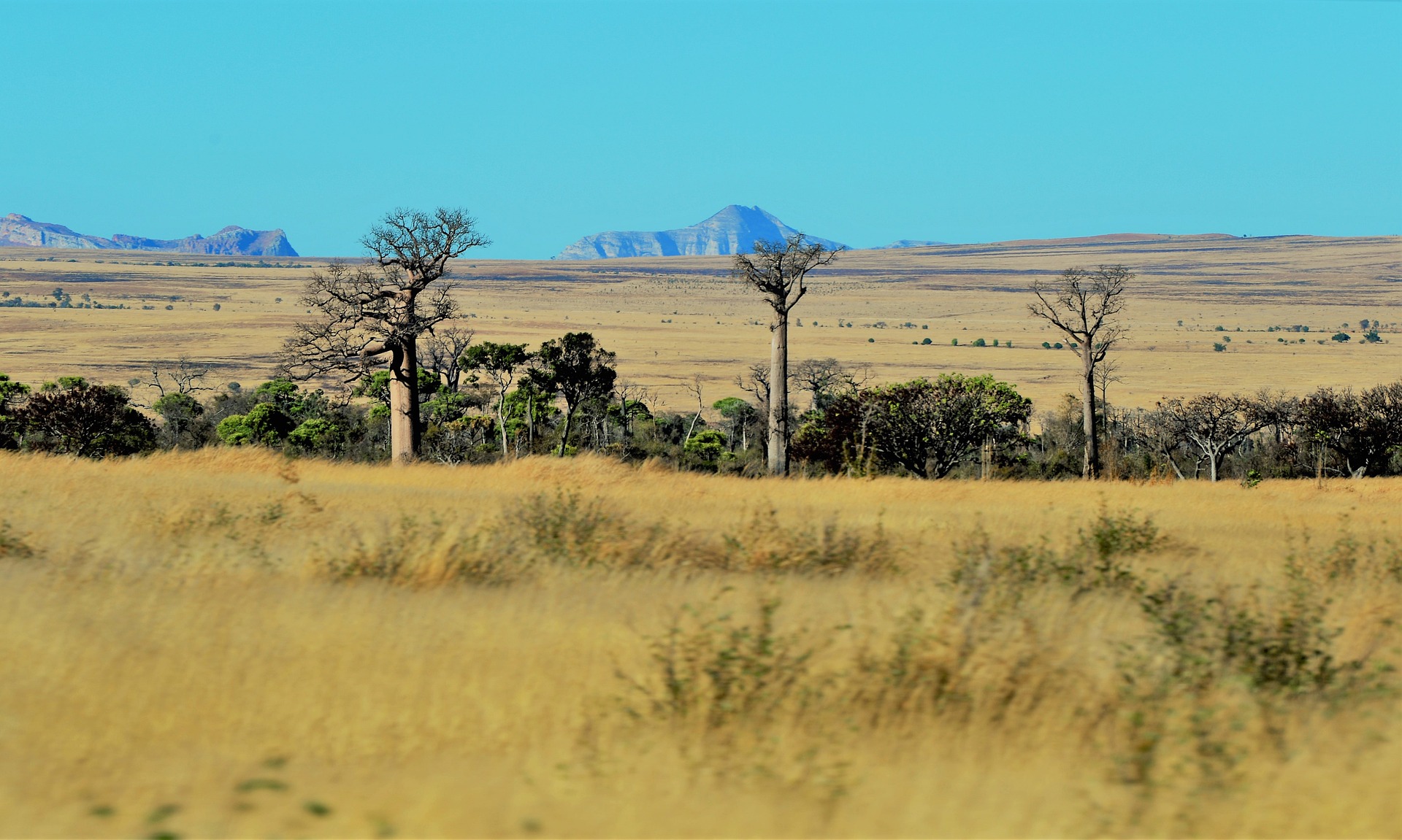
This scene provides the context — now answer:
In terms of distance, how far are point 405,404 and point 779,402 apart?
31.2 ft

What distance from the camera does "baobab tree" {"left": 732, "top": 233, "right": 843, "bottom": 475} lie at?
3097cm

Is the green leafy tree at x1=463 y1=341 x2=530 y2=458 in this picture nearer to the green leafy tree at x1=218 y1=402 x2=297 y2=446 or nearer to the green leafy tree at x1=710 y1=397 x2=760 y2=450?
the green leafy tree at x1=218 y1=402 x2=297 y2=446

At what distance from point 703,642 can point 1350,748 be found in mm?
3260

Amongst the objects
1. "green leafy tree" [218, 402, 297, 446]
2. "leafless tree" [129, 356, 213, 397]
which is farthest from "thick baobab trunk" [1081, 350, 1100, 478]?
"leafless tree" [129, 356, 213, 397]

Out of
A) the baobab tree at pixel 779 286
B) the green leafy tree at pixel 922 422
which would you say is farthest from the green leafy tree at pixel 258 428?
the green leafy tree at pixel 922 422

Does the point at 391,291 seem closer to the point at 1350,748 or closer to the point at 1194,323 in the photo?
the point at 1350,748

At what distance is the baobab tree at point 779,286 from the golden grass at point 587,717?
21085 millimetres

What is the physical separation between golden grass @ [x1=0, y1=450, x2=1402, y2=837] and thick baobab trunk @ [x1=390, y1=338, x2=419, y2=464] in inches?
656

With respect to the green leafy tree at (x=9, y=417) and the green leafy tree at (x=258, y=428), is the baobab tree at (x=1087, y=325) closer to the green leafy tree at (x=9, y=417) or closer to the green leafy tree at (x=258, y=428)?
the green leafy tree at (x=258, y=428)

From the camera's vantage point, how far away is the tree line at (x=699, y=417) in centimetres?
2753

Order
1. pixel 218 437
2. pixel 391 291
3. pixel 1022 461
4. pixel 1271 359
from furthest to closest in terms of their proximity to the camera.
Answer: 1. pixel 1271 359
2. pixel 218 437
3. pixel 1022 461
4. pixel 391 291

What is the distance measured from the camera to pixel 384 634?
7199mm

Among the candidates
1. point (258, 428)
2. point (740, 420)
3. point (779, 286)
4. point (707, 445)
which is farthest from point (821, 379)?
point (258, 428)

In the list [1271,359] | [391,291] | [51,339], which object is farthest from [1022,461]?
[51,339]
